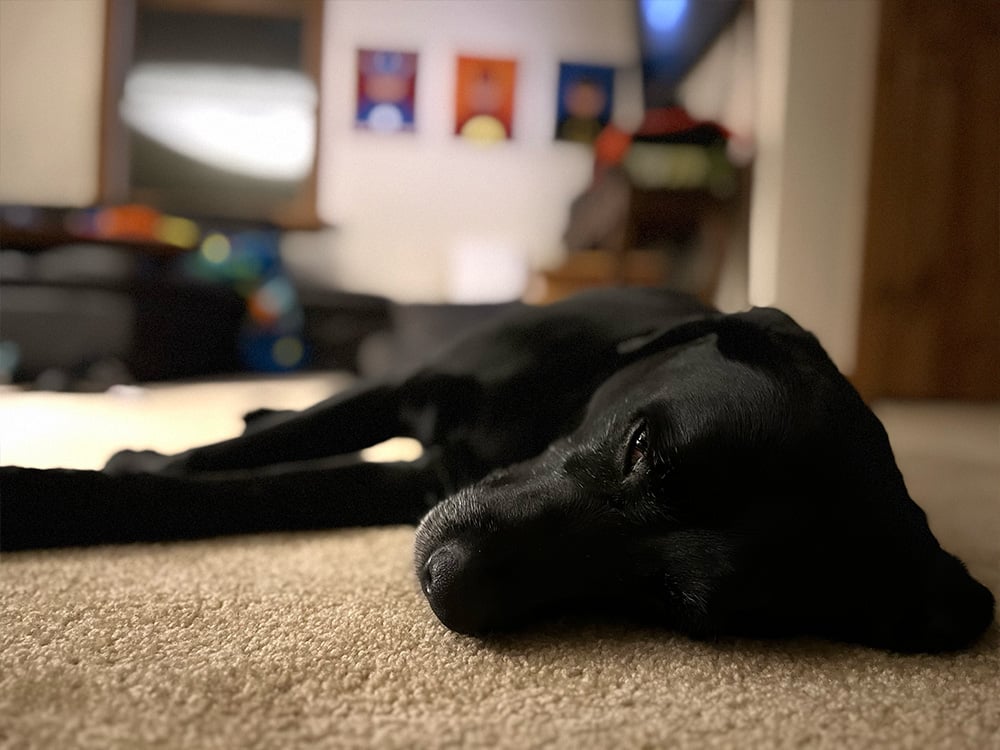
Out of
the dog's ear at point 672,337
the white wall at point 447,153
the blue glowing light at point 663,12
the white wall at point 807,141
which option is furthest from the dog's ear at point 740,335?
the blue glowing light at point 663,12

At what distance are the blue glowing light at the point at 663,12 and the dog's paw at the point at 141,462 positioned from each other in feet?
2.85

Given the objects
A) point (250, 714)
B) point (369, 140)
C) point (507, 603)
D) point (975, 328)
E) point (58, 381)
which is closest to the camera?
point (250, 714)

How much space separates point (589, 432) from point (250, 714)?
0.45m

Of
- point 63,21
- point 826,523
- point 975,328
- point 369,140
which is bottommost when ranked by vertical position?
point 826,523

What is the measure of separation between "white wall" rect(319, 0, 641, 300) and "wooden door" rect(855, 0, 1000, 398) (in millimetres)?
427

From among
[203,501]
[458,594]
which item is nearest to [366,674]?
[458,594]

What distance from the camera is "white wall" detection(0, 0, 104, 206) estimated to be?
0.89 meters

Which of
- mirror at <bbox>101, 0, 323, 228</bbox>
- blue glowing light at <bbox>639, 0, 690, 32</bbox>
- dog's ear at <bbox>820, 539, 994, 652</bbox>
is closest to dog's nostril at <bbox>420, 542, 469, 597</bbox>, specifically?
dog's ear at <bbox>820, 539, 994, 652</bbox>

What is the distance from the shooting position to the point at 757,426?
702 mm

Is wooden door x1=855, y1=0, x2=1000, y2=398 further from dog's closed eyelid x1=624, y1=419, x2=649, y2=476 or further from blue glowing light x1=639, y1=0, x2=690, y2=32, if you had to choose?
dog's closed eyelid x1=624, y1=419, x2=649, y2=476

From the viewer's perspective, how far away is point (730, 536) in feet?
2.24

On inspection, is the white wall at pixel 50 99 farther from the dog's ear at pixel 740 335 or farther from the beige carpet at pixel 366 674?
the dog's ear at pixel 740 335

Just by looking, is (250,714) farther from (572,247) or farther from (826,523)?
(572,247)

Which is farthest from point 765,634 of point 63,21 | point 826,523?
point 63,21
